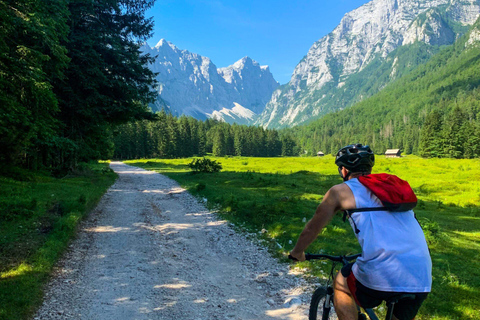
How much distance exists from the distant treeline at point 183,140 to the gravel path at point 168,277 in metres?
61.6

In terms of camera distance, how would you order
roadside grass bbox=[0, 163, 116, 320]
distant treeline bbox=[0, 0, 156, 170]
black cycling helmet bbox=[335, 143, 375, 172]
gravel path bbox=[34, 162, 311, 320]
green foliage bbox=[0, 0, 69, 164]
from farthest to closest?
1. distant treeline bbox=[0, 0, 156, 170]
2. green foliage bbox=[0, 0, 69, 164]
3. gravel path bbox=[34, 162, 311, 320]
4. roadside grass bbox=[0, 163, 116, 320]
5. black cycling helmet bbox=[335, 143, 375, 172]

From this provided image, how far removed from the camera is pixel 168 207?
1495cm

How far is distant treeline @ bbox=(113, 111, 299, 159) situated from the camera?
317ft

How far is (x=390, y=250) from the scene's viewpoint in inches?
96.2

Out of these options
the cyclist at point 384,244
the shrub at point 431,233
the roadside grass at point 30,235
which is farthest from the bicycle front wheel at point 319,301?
the shrub at point 431,233

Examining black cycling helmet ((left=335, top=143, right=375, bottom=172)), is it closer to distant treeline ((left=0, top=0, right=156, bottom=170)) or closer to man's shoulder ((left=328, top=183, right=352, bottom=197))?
man's shoulder ((left=328, top=183, right=352, bottom=197))

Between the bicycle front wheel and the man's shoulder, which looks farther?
the bicycle front wheel

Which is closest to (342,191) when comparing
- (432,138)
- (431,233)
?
(431,233)

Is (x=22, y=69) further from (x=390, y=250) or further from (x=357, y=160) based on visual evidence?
(x=390, y=250)

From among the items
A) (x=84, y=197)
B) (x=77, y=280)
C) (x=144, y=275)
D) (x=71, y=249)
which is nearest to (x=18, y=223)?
(x=71, y=249)

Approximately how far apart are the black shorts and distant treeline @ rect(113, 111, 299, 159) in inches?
2735

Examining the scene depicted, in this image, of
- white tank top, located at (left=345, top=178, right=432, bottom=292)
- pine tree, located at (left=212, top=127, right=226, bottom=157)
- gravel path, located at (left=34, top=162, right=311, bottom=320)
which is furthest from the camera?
pine tree, located at (left=212, top=127, right=226, bottom=157)

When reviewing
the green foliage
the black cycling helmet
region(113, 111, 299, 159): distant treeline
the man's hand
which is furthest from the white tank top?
region(113, 111, 299, 159): distant treeline

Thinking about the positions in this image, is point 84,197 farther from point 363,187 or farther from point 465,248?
point 465,248
